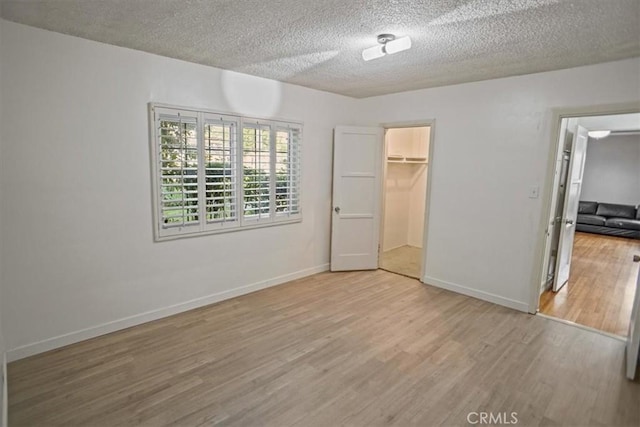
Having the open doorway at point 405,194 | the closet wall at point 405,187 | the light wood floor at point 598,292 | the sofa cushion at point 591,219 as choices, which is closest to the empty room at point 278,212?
the light wood floor at point 598,292

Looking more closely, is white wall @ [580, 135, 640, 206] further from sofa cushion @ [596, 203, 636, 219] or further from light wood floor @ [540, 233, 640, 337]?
light wood floor @ [540, 233, 640, 337]

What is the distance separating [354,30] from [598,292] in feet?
14.2

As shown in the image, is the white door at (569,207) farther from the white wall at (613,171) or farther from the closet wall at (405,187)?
the white wall at (613,171)

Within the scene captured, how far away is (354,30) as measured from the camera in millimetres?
2432

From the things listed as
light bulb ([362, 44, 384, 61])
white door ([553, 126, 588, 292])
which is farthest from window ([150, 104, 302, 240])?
white door ([553, 126, 588, 292])

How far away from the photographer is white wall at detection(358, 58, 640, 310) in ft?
10.7

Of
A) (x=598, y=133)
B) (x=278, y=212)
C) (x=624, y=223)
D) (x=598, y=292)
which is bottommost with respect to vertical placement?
(x=598, y=292)

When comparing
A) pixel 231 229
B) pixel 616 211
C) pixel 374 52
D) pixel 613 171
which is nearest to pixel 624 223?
pixel 616 211

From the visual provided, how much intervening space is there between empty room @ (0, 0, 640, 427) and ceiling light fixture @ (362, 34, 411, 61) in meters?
0.02

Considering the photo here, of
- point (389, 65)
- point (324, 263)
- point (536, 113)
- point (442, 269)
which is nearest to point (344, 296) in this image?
point (324, 263)

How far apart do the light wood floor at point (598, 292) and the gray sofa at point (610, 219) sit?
128 cm

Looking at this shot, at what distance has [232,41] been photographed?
271 cm

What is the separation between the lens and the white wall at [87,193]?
2527 millimetres

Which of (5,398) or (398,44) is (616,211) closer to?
(398,44)
